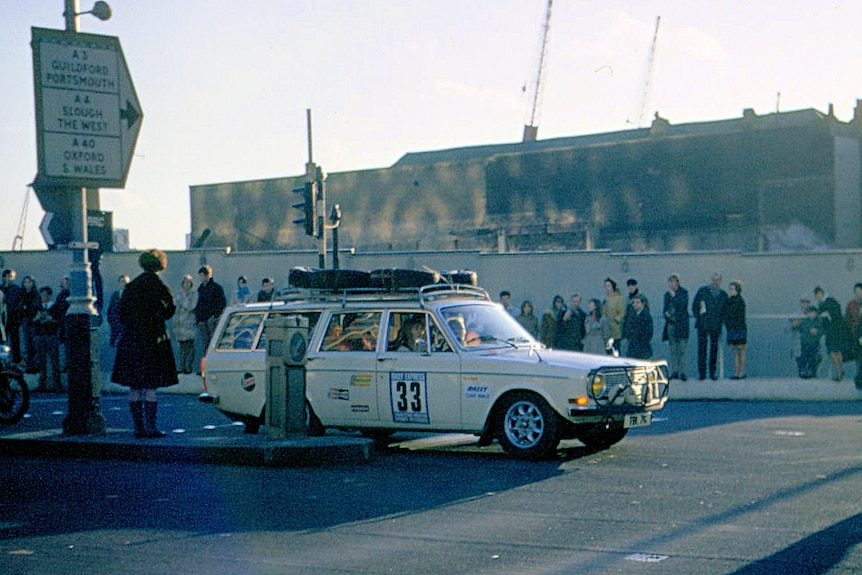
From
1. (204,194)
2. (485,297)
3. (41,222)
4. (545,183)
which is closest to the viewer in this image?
(485,297)

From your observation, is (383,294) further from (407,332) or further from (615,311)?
(615,311)

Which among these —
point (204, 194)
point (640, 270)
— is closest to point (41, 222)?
point (640, 270)

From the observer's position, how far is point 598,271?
2459 centimetres

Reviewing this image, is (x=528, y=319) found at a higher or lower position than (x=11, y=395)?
higher

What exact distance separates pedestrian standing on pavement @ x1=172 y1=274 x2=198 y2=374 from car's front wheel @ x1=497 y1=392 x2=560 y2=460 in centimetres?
1221

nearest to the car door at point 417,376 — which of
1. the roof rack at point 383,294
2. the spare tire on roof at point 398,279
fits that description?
the roof rack at point 383,294

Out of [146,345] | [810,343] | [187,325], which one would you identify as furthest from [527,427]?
[187,325]

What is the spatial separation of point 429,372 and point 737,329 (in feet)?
33.3

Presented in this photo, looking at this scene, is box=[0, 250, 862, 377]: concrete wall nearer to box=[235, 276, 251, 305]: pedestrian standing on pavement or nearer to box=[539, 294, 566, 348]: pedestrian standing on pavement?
box=[235, 276, 251, 305]: pedestrian standing on pavement

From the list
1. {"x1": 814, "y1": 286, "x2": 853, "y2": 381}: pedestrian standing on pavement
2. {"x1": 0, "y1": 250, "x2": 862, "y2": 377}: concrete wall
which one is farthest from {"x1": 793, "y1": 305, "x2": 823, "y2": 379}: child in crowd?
{"x1": 0, "y1": 250, "x2": 862, "y2": 377}: concrete wall

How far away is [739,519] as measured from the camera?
26.6ft

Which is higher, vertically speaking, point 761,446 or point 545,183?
point 545,183

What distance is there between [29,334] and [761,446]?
50.0 ft

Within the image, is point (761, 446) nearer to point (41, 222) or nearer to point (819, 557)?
point (819, 557)
